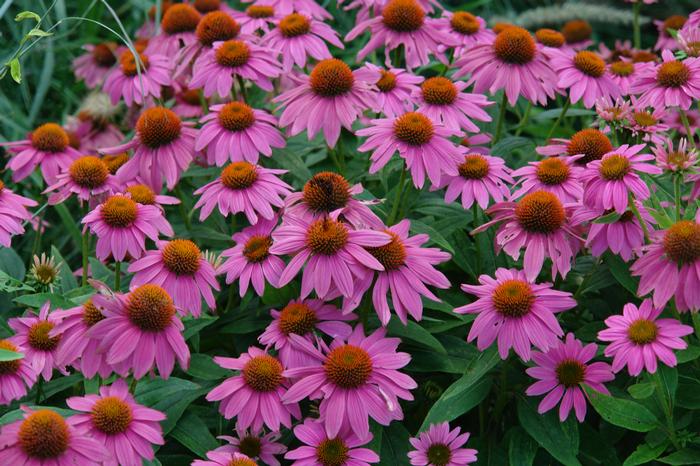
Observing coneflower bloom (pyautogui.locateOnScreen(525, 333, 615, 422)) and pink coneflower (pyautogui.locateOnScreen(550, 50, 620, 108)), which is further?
pink coneflower (pyautogui.locateOnScreen(550, 50, 620, 108))

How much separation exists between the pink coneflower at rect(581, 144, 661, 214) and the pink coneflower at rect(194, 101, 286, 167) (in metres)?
0.71

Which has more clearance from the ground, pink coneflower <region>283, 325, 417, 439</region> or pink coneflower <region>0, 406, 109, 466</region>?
pink coneflower <region>0, 406, 109, 466</region>

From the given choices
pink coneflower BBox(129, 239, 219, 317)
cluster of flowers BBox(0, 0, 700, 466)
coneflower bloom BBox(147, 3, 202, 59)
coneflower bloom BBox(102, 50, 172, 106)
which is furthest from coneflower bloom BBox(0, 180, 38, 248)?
coneflower bloom BBox(147, 3, 202, 59)

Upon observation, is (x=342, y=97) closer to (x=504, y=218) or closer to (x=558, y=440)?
(x=504, y=218)

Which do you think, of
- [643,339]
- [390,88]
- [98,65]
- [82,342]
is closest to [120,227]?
[82,342]

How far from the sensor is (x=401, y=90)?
82.7 inches

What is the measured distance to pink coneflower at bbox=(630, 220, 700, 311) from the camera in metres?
1.45

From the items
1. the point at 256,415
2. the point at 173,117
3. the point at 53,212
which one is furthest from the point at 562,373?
the point at 53,212

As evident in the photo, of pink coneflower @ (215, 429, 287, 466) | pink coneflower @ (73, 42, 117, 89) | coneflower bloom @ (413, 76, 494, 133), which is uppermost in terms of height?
coneflower bloom @ (413, 76, 494, 133)

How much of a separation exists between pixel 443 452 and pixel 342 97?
82 centimetres

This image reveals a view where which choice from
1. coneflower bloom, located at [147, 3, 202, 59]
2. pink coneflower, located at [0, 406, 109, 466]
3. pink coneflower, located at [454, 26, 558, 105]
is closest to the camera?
pink coneflower, located at [0, 406, 109, 466]

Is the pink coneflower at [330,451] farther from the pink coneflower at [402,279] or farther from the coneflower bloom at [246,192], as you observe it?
the coneflower bloom at [246,192]

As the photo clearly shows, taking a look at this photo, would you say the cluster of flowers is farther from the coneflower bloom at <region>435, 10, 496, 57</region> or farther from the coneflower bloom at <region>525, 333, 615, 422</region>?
the coneflower bloom at <region>435, 10, 496, 57</region>

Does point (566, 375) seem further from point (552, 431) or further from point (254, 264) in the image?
point (254, 264)
